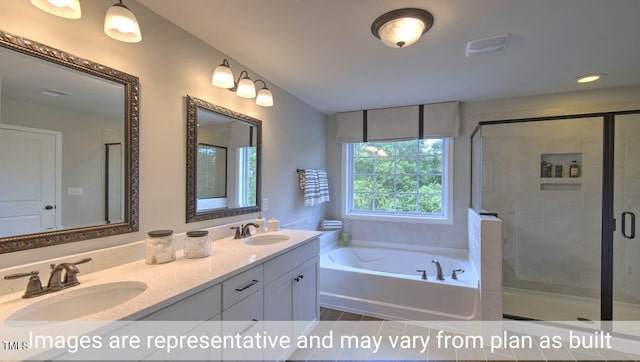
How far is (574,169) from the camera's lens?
118 inches

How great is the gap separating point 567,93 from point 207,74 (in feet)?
11.8

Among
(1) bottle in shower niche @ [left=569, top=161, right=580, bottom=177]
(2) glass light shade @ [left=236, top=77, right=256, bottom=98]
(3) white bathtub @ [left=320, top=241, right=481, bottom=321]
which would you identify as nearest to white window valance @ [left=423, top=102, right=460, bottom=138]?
(1) bottle in shower niche @ [left=569, top=161, right=580, bottom=177]

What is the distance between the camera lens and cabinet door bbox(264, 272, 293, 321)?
167 cm

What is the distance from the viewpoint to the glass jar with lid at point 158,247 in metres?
1.45

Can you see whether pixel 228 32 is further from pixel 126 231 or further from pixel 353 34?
pixel 126 231

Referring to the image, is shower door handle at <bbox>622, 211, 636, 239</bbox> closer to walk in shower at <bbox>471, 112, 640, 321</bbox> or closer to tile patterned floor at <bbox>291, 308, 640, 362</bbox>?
walk in shower at <bbox>471, 112, 640, 321</bbox>

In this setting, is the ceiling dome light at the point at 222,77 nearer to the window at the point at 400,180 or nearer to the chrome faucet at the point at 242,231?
the chrome faucet at the point at 242,231

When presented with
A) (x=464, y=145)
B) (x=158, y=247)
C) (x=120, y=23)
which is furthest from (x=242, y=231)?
(x=464, y=145)

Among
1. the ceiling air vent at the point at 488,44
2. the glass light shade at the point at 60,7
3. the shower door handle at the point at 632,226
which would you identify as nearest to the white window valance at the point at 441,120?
the ceiling air vent at the point at 488,44

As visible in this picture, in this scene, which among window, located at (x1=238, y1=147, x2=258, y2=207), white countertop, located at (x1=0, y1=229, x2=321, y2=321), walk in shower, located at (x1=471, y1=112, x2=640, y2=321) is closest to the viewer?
white countertop, located at (x1=0, y1=229, x2=321, y2=321)

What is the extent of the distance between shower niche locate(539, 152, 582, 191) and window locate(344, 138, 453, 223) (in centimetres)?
100

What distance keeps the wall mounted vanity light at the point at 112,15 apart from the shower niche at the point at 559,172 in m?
3.93

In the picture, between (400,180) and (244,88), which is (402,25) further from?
(400,180)

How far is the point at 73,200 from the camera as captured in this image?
1273 millimetres
